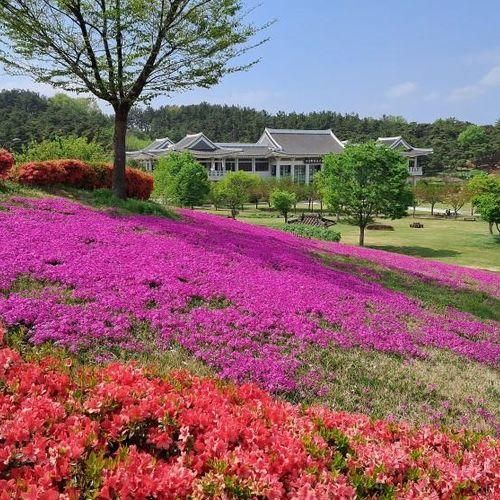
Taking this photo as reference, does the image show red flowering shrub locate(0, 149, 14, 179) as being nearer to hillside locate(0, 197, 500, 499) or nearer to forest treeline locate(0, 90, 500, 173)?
hillside locate(0, 197, 500, 499)

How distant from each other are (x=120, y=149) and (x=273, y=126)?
94641mm

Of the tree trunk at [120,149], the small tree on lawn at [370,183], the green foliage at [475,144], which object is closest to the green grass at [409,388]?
the tree trunk at [120,149]

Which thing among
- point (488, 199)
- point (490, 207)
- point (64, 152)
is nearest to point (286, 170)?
point (488, 199)

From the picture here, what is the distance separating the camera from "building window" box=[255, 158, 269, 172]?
251 ft

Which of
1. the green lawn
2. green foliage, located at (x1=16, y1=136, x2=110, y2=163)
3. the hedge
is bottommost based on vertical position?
the green lawn

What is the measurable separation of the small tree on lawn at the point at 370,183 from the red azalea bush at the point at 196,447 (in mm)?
31848

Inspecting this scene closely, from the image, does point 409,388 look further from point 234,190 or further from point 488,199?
point 234,190

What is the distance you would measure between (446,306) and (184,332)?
24.3 ft

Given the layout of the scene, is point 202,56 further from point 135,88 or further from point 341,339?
point 341,339

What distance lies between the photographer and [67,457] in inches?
119

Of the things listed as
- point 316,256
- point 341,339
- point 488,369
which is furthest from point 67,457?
point 316,256

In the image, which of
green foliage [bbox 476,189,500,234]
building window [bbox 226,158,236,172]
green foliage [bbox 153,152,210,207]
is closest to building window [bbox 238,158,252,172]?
building window [bbox 226,158,236,172]

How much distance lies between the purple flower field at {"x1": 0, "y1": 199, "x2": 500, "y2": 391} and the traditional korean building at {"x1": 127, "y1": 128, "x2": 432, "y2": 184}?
195 feet

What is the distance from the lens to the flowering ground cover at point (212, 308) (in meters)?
6.46
